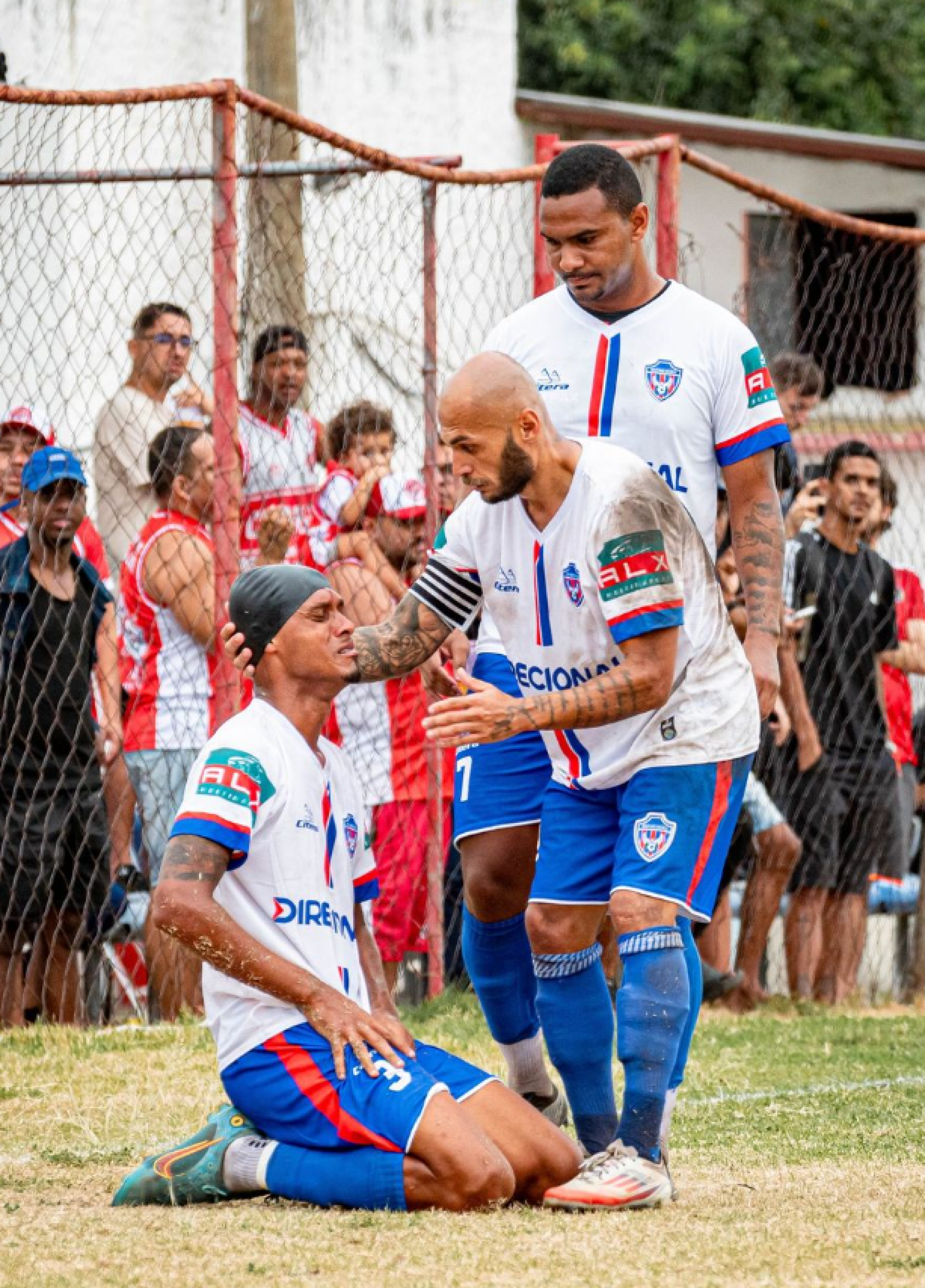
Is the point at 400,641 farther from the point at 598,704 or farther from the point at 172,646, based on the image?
the point at 172,646

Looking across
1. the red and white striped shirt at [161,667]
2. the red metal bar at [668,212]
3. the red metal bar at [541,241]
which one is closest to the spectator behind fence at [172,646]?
the red and white striped shirt at [161,667]

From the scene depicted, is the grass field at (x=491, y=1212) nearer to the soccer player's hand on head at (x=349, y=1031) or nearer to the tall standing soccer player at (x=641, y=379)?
the soccer player's hand on head at (x=349, y=1031)

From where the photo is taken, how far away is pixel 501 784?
554 cm

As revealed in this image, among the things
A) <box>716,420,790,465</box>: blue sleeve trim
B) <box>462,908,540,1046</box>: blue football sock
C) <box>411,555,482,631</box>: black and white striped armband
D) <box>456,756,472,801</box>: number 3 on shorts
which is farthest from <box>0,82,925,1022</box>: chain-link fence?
<box>716,420,790,465</box>: blue sleeve trim

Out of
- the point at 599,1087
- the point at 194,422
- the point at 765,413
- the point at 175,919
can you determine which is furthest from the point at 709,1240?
the point at 194,422

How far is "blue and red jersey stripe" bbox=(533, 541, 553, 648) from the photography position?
4801 mm

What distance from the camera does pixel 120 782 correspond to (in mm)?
7930

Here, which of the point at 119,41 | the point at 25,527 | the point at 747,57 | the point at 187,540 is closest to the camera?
the point at 187,540

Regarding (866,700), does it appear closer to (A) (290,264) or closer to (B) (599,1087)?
(A) (290,264)

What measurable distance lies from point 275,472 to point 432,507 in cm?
63

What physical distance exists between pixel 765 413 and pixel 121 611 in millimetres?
3437

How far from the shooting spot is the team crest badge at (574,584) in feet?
15.5

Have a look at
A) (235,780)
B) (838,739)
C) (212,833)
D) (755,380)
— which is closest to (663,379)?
(755,380)

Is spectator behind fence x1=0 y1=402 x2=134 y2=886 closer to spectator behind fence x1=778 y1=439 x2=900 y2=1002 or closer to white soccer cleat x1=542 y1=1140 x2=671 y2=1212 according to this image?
spectator behind fence x1=778 y1=439 x2=900 y2=1002
